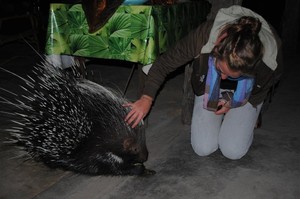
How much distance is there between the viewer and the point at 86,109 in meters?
2.16

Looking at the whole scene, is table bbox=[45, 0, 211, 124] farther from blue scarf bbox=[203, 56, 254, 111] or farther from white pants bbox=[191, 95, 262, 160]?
white pants bbox=[191, 95, 262, 160]

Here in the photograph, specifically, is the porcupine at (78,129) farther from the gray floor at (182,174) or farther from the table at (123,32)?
the table at (123,32)

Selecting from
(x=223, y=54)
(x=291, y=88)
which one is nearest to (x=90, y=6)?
(x=223, y=54)

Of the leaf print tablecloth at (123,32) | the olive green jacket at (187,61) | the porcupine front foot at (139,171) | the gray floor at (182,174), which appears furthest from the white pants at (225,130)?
the leaf print tablecloth at (123,32)

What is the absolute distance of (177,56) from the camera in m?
2.10

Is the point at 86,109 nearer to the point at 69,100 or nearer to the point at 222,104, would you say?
the point at 69,100

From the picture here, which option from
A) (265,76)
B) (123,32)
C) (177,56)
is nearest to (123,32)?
(123,32)

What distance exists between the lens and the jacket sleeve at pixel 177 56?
81.6 inches

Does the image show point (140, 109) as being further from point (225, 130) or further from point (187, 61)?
point (225, 130)

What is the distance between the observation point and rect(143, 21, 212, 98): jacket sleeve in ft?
6.80

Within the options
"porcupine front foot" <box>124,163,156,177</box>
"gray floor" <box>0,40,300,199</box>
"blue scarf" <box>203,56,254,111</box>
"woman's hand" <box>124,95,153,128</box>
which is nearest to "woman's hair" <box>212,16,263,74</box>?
"blue scarf" <box>203,56,254,111</box>

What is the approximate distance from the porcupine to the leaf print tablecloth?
285 mm

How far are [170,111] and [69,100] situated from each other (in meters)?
1.32

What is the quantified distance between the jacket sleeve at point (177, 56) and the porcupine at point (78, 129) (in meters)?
0.32
